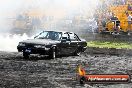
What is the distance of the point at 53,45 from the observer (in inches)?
720

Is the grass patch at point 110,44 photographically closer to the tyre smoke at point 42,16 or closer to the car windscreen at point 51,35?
the tyre smoke at point 42,16

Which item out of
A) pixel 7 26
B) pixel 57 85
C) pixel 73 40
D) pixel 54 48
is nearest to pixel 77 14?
pixel 7 26

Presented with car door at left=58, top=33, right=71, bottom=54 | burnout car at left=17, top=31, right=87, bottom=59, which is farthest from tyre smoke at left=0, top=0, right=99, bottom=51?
car door at left=58, top=33, right=71, bottom=54

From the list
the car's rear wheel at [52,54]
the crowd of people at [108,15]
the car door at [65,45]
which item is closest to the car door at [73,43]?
the car door at [65,45]

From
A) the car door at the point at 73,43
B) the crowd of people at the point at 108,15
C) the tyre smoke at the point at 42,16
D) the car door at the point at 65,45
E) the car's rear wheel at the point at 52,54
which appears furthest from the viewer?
the tyre smoke at the point at 42,16

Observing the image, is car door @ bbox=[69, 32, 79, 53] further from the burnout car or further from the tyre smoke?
the tyre smoke

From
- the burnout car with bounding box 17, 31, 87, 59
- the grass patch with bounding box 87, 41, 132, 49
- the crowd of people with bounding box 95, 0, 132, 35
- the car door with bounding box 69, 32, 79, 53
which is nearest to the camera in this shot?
the burnout car with bounding box 17, 31, 87, 59

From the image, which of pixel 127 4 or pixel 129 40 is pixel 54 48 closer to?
pixel 129 40

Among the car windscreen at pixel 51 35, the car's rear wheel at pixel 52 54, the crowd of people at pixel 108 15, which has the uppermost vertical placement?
the crowd of people at pixel 108 15

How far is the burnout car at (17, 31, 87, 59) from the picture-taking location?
17891 millimetres

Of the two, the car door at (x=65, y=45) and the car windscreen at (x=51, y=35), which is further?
the car windscreen at (x=51, y=35)

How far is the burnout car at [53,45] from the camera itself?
704 inches

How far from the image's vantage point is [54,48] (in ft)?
60.1

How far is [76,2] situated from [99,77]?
23105mm
